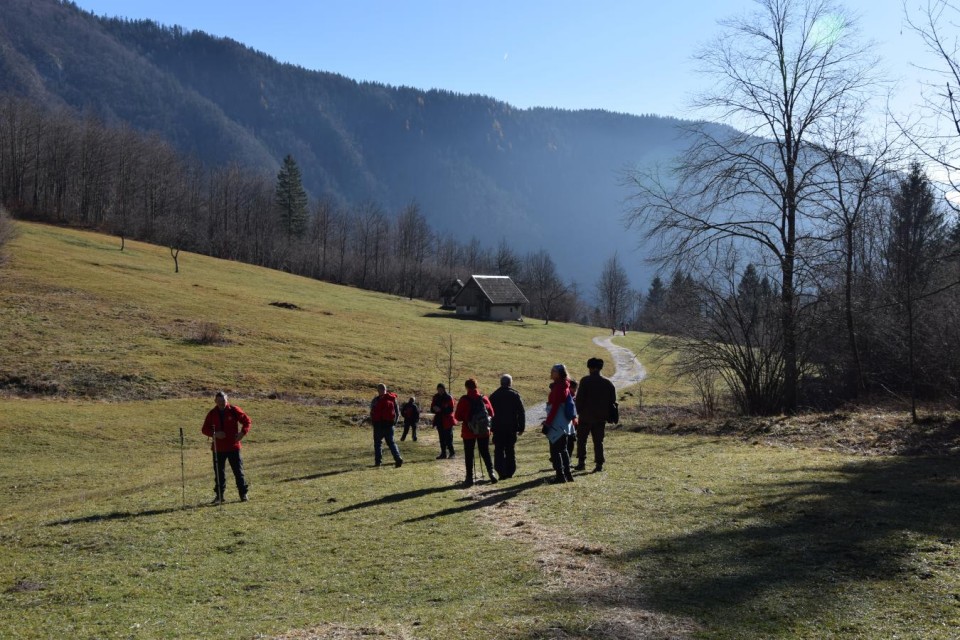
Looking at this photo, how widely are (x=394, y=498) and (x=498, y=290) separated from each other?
255 ft

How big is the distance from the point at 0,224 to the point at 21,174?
190 ft

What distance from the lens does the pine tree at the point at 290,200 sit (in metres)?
116

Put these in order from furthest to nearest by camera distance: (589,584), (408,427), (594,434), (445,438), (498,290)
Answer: (498,290), (408,427), (445,438), (594,434), (589,584)

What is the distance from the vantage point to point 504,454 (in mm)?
14891

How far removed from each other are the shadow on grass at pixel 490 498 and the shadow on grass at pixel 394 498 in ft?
3.54

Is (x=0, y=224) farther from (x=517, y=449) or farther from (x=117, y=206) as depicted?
(x=117, y=206)

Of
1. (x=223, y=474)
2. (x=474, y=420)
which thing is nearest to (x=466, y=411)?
(x=474, y=420)

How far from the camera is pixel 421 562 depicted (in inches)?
346

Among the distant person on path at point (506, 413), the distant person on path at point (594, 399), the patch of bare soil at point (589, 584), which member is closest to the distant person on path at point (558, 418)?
the distant person on path at point (506, 413)

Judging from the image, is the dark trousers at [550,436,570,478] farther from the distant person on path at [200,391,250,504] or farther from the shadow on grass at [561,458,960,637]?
the distant person on path at [200,391,250,504]

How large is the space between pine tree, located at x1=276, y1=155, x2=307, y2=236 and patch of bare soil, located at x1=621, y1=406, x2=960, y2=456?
10186 centimetres

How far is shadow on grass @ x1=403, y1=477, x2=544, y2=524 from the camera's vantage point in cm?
1141

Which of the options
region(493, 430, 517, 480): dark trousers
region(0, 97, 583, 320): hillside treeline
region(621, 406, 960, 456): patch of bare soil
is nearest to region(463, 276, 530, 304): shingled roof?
region(0, 97, 583, 320): hillside treeline

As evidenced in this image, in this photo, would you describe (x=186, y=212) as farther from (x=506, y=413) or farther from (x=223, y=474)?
(x=506, y=413)
